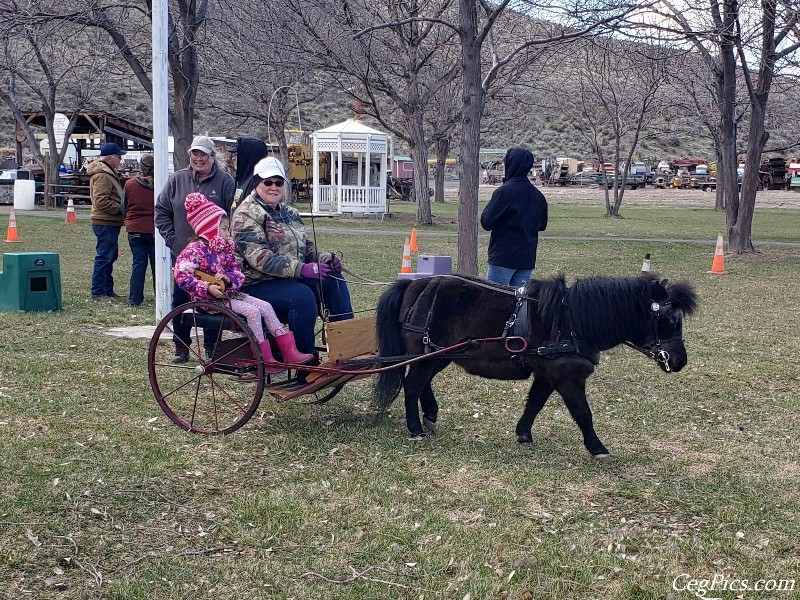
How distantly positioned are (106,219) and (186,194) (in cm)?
430

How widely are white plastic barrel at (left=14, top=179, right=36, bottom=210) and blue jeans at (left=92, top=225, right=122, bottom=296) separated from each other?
67.1ft

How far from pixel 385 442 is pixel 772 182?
58.7 m

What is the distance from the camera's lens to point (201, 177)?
8.05 metres

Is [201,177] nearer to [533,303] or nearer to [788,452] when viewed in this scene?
[533,303]

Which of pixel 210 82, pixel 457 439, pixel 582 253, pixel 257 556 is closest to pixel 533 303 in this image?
pixel 457 439

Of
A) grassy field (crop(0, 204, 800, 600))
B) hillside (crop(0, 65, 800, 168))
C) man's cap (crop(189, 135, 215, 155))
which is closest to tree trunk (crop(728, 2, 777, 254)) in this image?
hillside (crop(0, 65, 800, 168))

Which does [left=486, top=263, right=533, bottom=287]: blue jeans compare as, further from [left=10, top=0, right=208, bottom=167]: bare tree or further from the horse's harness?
[left=10, top=0, right=208, bottom=167]: bare tree

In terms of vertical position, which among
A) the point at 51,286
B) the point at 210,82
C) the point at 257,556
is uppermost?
the point at 210,82

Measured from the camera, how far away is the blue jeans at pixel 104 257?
1180 centimetres

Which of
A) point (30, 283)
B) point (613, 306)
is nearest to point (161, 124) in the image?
point (30, 283)

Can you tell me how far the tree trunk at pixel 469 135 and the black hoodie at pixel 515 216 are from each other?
2.88 metres

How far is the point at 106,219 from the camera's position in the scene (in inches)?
468

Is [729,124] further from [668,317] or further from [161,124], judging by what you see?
[668,317]

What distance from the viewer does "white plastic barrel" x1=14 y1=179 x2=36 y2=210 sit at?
30516 millimetres
